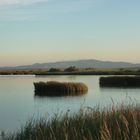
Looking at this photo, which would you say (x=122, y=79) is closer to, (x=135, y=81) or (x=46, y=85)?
(x=135, y=81)

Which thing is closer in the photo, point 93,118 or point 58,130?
point 58,130

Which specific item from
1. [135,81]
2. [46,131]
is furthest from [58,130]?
[135,81]

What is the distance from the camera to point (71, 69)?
108562 mm

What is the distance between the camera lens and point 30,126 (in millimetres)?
11016

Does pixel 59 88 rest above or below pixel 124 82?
below

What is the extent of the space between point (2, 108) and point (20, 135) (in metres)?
14.9

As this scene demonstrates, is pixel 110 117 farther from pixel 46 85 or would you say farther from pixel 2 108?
pixel 46 85

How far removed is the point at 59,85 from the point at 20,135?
29931 mm

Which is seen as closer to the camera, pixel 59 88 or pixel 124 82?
pixel 59 88

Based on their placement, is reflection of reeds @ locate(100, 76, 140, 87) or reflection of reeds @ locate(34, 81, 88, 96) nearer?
reflection of reeds @ locate(34, 81, 88, 96)

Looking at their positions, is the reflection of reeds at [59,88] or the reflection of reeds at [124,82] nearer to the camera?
the reflection of reeds at [59,88]

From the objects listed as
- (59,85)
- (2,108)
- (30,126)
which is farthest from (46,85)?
(30,126)

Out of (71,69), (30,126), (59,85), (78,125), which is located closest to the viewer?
(78,125)

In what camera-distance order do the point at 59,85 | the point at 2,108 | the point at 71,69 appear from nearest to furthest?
the point at 2,108 → the point at 59,85 → the point at 71,69
